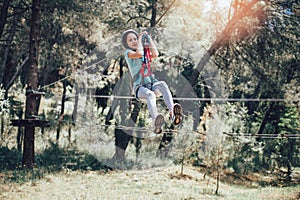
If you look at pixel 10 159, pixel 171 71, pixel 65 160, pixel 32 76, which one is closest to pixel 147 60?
pixel 32 76

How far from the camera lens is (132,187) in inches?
360

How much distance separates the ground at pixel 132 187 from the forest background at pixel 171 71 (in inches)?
23.4

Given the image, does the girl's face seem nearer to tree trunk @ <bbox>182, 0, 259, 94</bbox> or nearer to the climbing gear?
the climbing gear

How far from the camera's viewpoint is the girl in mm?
4238

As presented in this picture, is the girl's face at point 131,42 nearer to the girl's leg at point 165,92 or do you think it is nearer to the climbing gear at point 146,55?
the climbing gear at point 146,55

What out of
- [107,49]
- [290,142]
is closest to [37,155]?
[107,49]

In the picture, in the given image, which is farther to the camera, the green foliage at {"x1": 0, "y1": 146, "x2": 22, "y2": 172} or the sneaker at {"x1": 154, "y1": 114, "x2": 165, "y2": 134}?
the green foliage at {"x1": 0, "y1": 146, "x2": 22, "y2": 172}

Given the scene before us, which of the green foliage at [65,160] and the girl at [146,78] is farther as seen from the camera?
the green foliage at [65,160]

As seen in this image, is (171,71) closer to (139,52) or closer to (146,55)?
(146,55)

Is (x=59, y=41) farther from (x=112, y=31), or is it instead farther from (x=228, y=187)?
(x=228, y=187)

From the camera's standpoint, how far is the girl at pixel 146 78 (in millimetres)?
4238

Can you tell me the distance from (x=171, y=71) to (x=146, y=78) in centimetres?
782

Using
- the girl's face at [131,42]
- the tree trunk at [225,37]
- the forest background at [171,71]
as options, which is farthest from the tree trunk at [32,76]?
the girl's face at [131,42]

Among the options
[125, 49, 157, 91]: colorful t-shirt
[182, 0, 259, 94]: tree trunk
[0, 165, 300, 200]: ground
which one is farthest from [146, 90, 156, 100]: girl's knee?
[182, 0, 259, 94]: tree trunk
